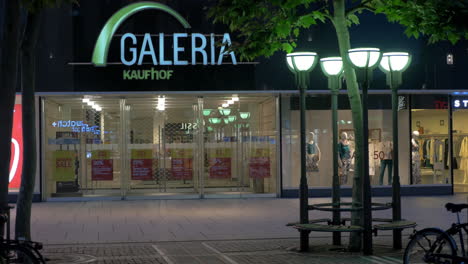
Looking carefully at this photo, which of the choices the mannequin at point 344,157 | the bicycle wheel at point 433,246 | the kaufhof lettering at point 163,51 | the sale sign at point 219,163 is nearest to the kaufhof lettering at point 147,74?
the kaufhof lettering at point 163,51

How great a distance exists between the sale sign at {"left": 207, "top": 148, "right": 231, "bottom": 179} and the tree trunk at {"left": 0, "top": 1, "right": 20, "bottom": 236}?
12887 mm

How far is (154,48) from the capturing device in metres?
22.8

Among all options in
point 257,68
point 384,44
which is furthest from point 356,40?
point 257,68

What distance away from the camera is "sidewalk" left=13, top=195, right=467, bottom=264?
1254cm

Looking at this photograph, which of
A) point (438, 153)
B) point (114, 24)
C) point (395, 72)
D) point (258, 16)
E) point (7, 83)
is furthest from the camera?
point (438, 153)

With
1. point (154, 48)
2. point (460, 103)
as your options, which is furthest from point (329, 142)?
point (154, 48)

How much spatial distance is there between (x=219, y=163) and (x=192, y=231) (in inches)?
302

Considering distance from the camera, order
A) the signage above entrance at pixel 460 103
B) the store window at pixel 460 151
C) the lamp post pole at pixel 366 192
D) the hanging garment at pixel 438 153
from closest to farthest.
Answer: the lamp post pole at pixel 366 192 → the signage above entrance at pixel 460 103 → the hanging garment at pixel 438 153 → the store window at pixel 460 151

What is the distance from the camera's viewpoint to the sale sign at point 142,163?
76.8 feet

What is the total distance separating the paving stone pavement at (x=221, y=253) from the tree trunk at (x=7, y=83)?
2078 mm

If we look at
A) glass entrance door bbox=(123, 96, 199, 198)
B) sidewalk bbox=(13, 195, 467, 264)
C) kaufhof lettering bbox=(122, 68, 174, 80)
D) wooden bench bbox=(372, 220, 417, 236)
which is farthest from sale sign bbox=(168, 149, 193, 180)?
wooden bench bbox=(372, 220, 417, 236)

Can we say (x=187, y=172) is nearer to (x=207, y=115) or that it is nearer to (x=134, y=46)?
(x=207, y=115)

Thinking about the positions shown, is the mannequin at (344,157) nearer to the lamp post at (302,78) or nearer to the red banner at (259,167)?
the red banner at (259,167)

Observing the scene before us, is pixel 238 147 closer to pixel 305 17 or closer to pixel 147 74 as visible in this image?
pixel 147 74
